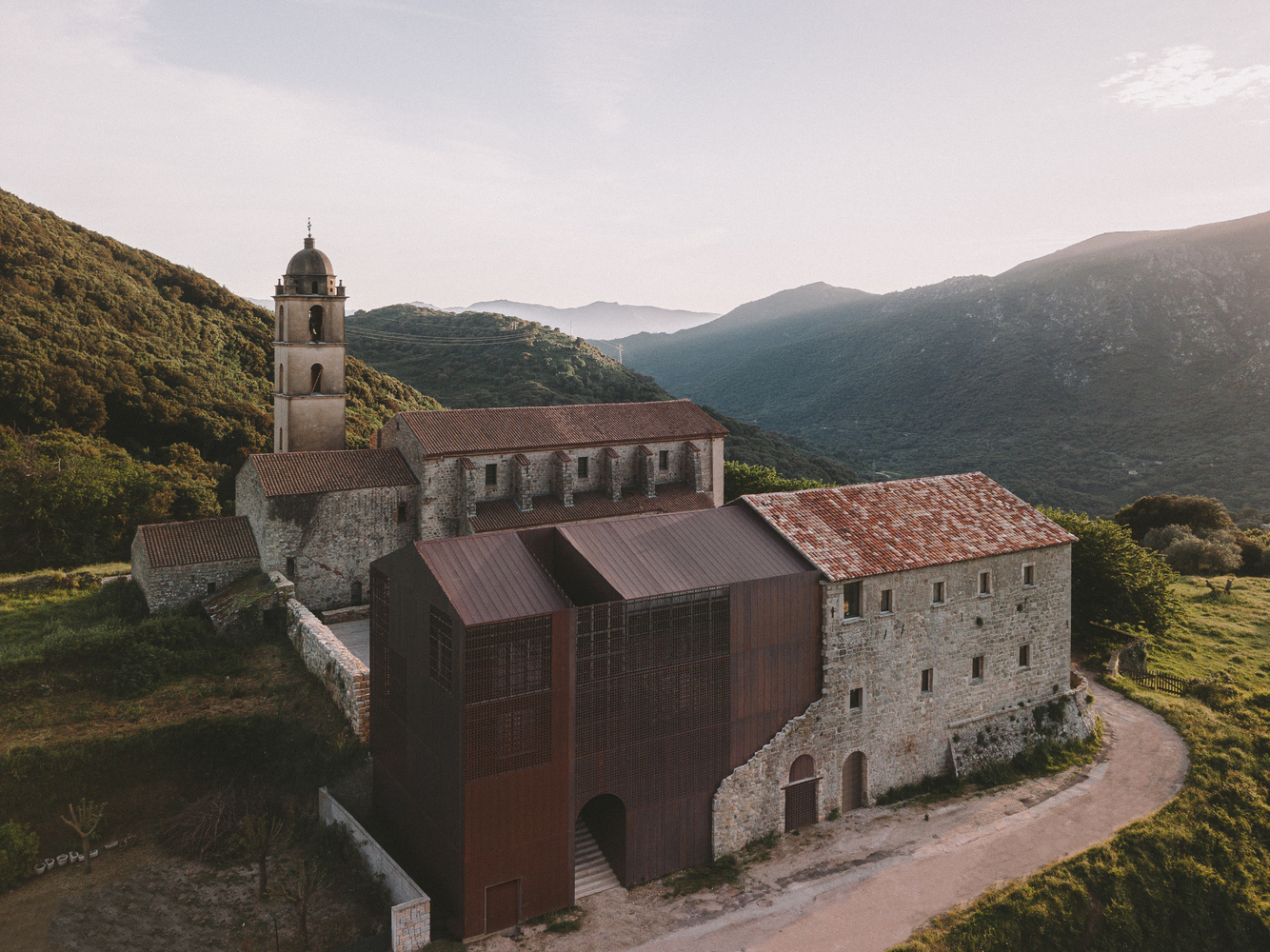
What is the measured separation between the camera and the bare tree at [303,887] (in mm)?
15500

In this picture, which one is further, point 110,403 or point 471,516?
point 110,403

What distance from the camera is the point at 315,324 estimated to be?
111ft

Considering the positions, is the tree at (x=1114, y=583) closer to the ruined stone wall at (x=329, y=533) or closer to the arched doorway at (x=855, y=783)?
the arched doorway at (x=855, y=783)

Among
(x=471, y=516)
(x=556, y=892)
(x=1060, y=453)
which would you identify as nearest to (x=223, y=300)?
(x=471, y=516)

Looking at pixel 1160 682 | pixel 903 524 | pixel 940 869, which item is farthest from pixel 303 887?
pixel 1160 682

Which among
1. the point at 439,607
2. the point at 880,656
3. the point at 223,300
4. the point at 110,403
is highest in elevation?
the point at 223,300

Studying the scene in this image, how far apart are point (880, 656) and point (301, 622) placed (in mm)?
17847

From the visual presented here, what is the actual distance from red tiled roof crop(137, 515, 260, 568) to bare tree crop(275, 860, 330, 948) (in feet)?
46.6

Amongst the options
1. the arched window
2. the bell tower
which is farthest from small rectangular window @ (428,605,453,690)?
the arched window

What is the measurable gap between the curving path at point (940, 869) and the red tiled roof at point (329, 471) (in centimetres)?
1991

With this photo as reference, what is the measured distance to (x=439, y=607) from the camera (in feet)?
53.6

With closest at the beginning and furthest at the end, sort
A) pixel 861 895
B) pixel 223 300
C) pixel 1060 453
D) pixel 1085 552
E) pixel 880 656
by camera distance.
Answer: pixel 861 895 < pixel 880 656 < pixel 1085 552 < pixel 223 300 < pixel 1060 453

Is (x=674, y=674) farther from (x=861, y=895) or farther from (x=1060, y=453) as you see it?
(x=1060, y=453)

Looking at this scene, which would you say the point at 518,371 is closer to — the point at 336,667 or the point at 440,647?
the point at 336,667
